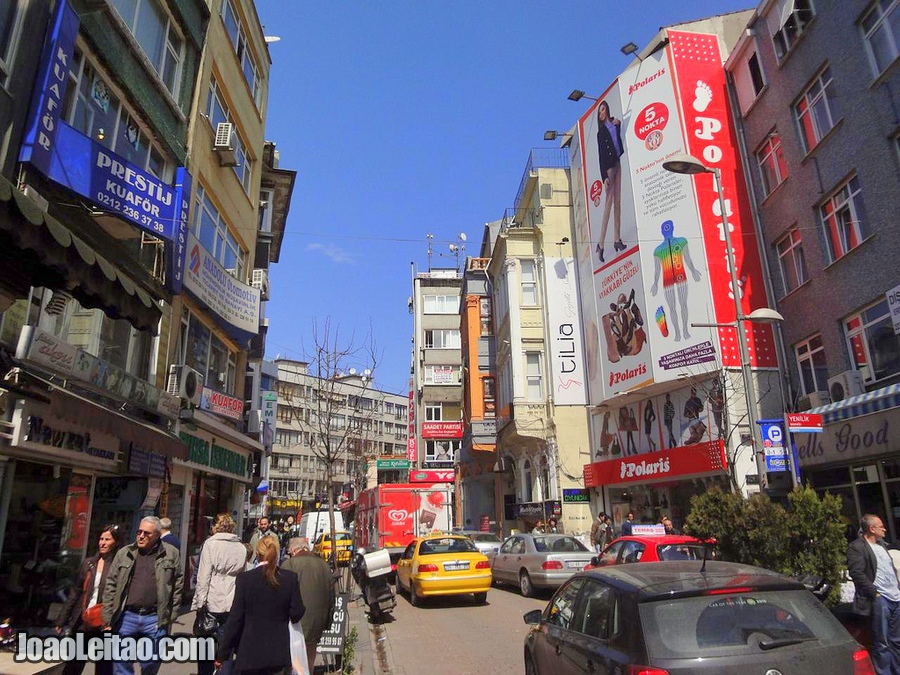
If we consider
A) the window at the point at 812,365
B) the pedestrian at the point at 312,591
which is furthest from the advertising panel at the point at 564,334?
the pedestrian at the point at 312,591

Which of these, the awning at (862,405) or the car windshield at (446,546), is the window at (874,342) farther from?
the car windshield at (446,546)

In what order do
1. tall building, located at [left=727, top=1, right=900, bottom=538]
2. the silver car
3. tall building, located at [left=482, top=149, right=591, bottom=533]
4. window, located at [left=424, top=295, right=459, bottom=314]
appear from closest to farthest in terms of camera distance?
tall building, located at [left=727, top=1, right=900, bottom=538], the silver car, tall building, located at [left=482, top=149, right=591, bottom=533], window, located at [left=424, top=295, right=459, bottom=314]

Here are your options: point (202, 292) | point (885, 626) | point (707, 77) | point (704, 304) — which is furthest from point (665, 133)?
point (885, 626)

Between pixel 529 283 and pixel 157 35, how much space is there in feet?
64.5

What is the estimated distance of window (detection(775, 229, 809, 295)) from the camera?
58.0 ft

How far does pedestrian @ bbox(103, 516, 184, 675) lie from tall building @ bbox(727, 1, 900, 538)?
45.1ft

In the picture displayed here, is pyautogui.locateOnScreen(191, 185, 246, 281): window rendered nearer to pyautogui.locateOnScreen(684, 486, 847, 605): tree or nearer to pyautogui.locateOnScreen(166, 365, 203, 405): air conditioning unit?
pyautogui.locateOnScreen(166, 365, 203, 405): air conditioning unit

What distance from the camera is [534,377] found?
2823 cm

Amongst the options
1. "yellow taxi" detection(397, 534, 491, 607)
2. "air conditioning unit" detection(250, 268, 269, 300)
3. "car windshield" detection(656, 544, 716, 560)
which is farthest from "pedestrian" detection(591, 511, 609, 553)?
"air conditioning unit" detection(250, 268, 269, 300)

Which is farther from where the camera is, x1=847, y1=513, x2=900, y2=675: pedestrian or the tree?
the tree

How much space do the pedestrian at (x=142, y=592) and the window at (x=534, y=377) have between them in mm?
22721

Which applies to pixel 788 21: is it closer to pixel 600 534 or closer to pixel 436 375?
pixel 600 534

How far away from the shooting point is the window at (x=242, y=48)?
17.5 metres

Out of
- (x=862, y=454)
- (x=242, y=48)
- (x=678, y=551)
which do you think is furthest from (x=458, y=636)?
(x=242, y=48)
